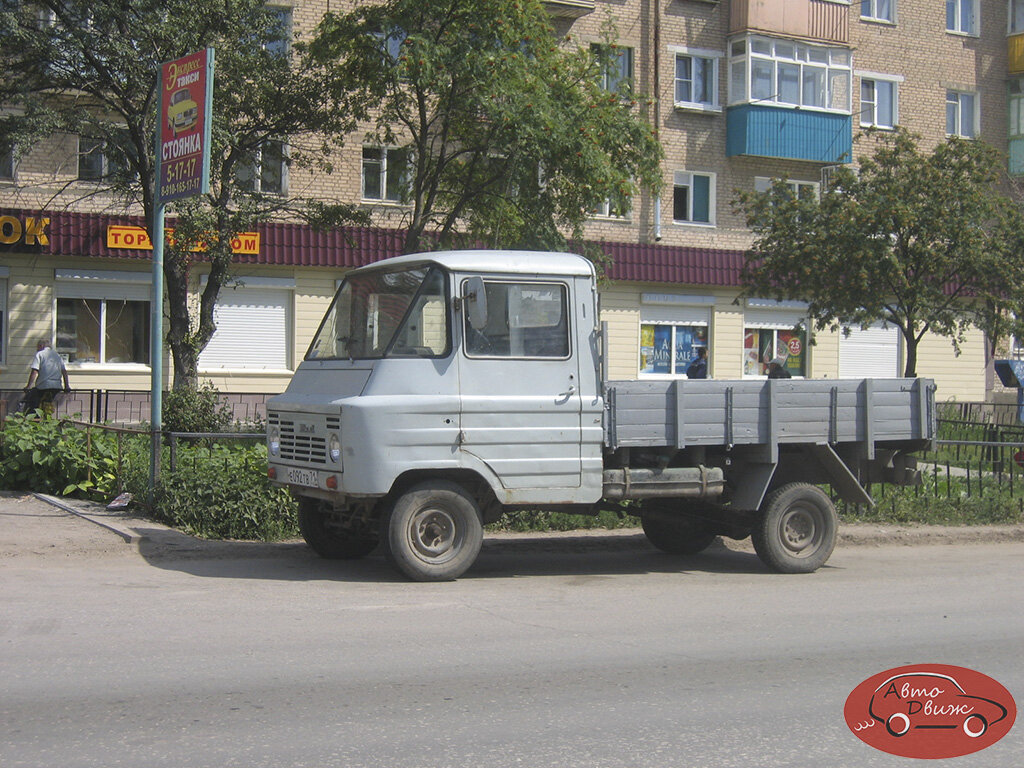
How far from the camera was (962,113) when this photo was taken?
1277 inches

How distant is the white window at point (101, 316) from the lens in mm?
23156

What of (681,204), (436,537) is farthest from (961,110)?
(436,537)

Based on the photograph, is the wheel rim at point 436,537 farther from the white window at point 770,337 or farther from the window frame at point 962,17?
the window frame at point 962,17

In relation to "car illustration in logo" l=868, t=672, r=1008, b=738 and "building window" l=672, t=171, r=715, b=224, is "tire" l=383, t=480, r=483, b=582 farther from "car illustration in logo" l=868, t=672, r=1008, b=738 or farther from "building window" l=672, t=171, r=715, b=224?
"building window" l=672, t=171, r=715, b=224

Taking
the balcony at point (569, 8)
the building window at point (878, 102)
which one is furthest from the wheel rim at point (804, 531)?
the building window at point (878, 102)

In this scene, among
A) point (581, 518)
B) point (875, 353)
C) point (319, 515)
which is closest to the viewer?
point (319, 515)

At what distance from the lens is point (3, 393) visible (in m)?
22.0

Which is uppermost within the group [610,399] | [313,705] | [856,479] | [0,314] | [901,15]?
[901,15]

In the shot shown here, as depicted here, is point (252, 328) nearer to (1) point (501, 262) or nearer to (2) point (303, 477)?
(2) point (303, 477)

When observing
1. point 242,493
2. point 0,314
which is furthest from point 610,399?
point 0,314

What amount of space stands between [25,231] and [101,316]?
233cm

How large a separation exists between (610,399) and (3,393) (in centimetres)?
1652

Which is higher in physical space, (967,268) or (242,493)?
(967,268)

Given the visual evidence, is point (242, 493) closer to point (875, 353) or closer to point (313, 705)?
point (313, 705)
